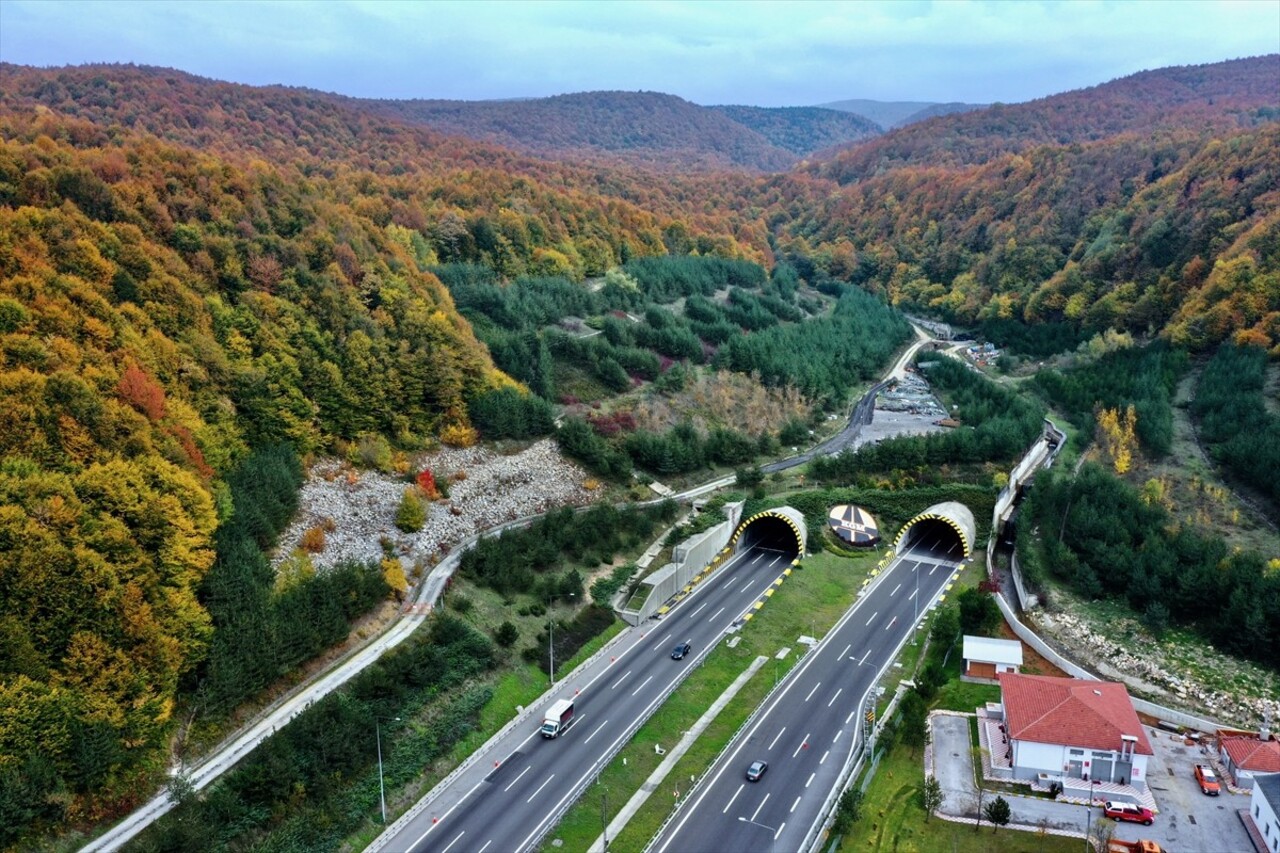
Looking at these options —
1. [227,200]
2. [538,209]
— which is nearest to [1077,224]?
[538,209]

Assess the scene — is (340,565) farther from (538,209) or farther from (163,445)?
(538,209)

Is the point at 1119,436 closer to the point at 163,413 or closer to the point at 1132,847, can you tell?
the point at 1132,847

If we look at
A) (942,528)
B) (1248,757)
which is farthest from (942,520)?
(1248,757)

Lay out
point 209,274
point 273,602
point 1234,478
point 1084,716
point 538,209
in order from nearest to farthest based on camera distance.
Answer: point 1084,716, point 273,602, point 209,274, point 1234,478, point 538,209

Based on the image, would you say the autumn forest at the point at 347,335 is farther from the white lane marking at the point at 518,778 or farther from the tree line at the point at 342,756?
the white lane marking at the point at 518,778

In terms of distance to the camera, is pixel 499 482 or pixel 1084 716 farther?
pixel 499 482

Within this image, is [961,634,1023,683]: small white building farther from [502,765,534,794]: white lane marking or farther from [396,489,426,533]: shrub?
[396,489,426,533]: shrub

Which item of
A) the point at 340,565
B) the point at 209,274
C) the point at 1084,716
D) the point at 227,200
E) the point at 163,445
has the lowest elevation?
the point at 1084,716

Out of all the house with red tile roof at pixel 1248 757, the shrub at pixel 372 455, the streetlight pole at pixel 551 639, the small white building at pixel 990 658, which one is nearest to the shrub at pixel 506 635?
the streetlight pole at pixel 551 639
